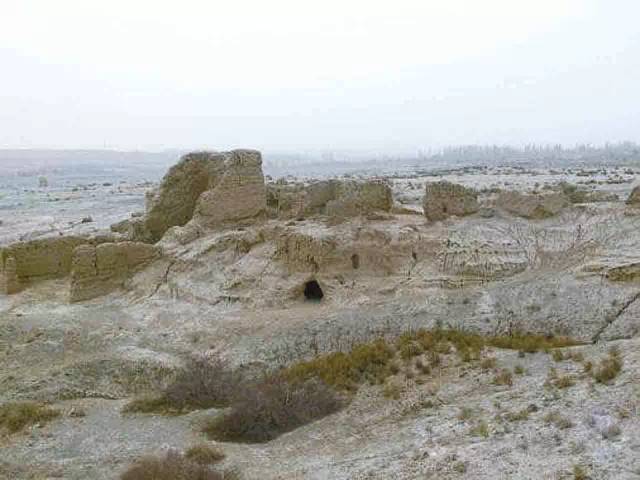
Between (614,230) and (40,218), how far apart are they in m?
38.6

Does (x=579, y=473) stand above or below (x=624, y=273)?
below

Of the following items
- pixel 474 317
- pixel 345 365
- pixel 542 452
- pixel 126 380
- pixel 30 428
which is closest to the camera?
pixel 542 452

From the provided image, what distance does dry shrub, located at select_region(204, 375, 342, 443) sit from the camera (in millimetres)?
10414

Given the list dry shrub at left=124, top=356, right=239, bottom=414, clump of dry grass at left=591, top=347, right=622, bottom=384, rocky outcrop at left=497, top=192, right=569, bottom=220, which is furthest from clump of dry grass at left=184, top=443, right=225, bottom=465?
rocky outcrop at left=497, top=192, right=569, bottom=220

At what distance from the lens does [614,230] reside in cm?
1752

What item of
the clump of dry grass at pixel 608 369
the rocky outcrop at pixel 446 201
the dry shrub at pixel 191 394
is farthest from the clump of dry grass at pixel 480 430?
the rocky outcrop at pixel 446 201

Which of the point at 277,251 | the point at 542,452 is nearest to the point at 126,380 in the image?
the point at 277,251

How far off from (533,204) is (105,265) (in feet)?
39.8

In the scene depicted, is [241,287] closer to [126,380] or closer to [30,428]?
[126,380]

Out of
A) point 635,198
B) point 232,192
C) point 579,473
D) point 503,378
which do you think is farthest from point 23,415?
point 635,198

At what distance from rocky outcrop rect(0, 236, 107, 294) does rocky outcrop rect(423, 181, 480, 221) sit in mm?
9996

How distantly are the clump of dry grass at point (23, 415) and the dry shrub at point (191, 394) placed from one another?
133 cm

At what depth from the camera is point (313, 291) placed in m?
18.3

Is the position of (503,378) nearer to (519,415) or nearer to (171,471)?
(519,415)
